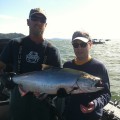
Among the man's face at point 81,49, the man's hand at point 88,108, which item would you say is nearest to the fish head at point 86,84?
the man's hand at point 88,108

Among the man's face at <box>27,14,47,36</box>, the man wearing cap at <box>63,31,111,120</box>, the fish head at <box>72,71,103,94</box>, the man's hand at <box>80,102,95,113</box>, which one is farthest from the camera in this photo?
the man's face at <box>27,14,47,36</box>

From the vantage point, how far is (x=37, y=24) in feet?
16.6

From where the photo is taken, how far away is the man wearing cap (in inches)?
167

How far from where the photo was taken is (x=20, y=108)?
5.13m

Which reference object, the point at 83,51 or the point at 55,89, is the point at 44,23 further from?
the point at 55,89

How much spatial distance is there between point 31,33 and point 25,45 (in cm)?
24

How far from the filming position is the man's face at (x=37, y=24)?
507 centimetres

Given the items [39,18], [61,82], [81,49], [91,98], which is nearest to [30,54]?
[39,18]

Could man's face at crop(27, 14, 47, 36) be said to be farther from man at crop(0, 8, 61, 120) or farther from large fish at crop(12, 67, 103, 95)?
large fish at crop(12, 67, 103, 95)

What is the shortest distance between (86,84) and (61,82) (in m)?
0.39

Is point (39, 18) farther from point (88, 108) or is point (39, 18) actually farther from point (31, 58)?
point (88, 108)

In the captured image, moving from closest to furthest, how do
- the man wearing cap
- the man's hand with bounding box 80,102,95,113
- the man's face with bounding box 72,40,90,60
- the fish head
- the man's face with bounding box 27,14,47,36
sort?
the fish head
the man's hand with bounding box 80,102,95,113
the man wearing cap
the man's face with bounding box 72,40,90,60
the man's face with bounding box 27,14,47,36

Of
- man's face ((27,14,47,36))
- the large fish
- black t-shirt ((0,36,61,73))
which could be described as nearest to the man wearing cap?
the large fish

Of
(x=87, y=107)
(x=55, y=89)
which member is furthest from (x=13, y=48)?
(x=87, y=107)
